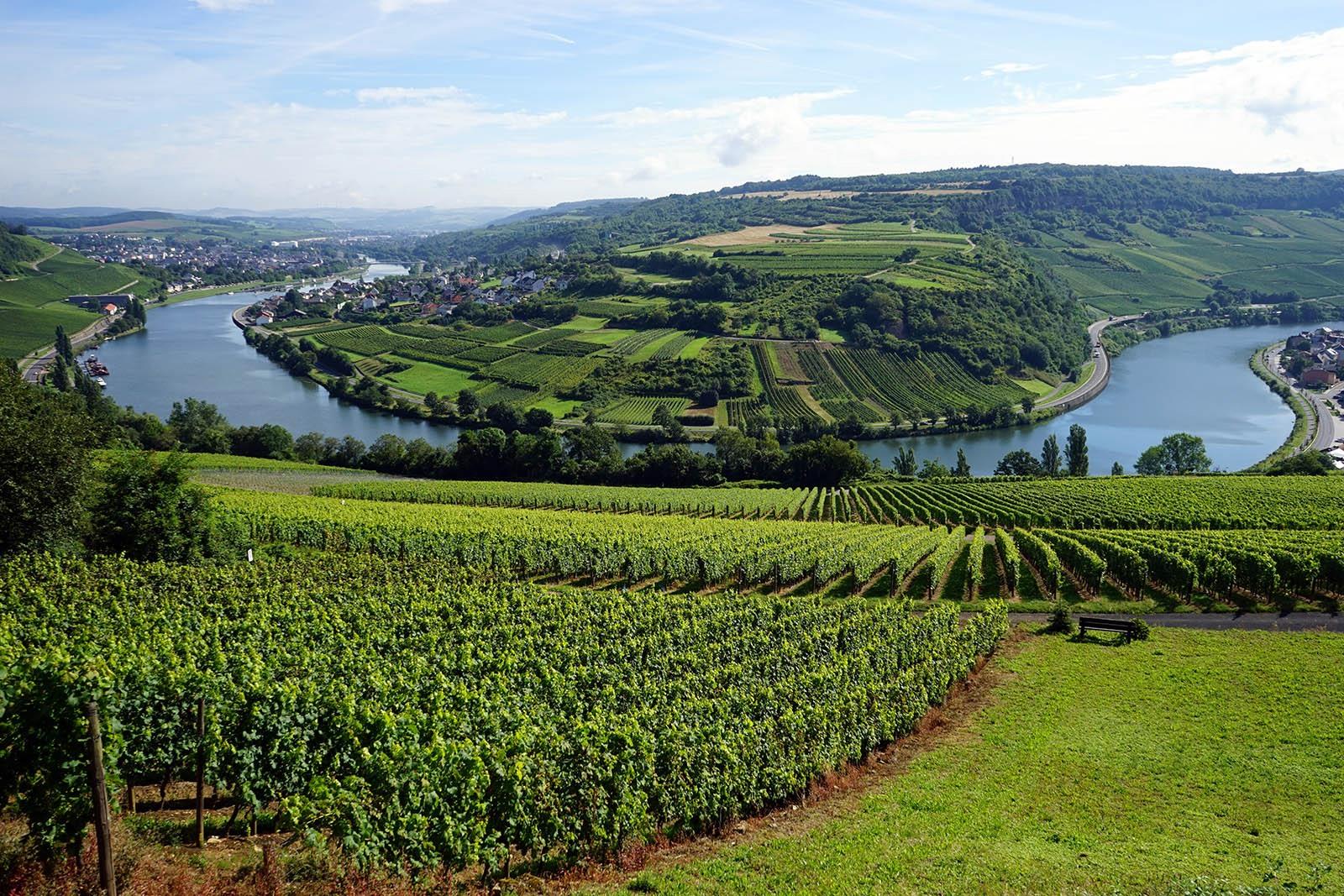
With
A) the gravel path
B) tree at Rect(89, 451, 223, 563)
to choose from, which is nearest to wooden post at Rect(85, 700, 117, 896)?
tree at Rect(89, 451, 223, 563)

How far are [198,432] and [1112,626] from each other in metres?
90.6

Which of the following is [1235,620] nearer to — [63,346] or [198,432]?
[198,432]

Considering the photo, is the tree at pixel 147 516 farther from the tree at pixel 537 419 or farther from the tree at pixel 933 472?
the tree at pixel 537 419

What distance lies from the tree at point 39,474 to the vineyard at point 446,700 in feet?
17.0

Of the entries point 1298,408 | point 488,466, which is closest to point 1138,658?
point 488,466

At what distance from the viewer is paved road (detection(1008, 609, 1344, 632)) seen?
33.0 metres

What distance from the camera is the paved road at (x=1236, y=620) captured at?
108ft

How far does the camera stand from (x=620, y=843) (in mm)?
14742

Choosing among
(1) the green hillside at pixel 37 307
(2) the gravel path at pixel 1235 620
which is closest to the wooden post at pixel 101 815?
(2) the gravel path at pixel 1235 620

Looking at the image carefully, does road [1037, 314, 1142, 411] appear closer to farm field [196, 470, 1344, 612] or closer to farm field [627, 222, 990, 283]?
farm field [627, 222, 990, 283]

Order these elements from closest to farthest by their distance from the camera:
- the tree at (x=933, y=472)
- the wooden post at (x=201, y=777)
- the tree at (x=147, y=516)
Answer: the wooden post at (x=201, y=777) < the tree at (x=147, y=516) < the tree at (x=933, y=472)

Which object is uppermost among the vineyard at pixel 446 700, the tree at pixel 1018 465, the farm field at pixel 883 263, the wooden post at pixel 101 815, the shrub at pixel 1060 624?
the farm field at pixel 883 263

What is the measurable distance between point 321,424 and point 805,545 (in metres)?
91.9

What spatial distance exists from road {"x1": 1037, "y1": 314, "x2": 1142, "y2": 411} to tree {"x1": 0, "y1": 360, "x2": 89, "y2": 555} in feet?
422
